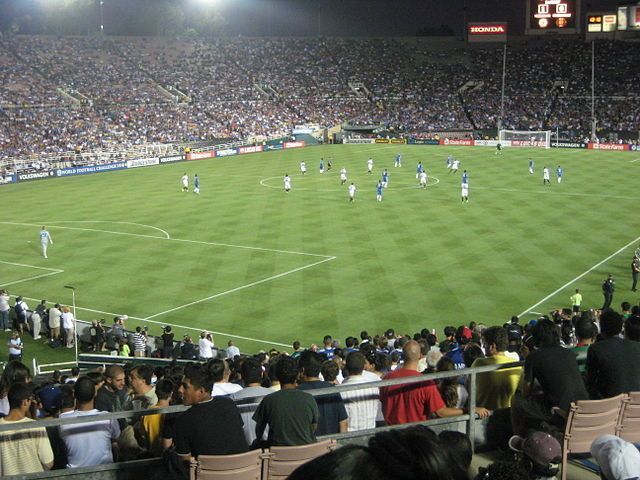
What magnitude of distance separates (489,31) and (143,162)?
58.3m

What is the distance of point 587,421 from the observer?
26.7 feet

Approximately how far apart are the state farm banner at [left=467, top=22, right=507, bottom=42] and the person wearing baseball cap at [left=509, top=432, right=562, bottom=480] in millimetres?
111666

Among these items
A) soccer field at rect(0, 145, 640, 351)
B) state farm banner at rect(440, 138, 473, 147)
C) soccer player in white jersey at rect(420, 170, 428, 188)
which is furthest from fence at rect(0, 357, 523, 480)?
state farm banner at rect(440, 138, 473, 147)

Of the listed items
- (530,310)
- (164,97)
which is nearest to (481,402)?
(530,310)

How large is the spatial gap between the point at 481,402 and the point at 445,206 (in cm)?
4266

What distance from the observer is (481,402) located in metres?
9.55

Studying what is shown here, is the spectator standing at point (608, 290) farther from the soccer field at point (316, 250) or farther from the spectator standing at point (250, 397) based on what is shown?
the spectator standing at point (250, 397)

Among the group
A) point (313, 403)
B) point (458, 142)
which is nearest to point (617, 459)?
point (313, 403)

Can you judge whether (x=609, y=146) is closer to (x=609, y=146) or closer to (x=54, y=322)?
(x=609, y=146)

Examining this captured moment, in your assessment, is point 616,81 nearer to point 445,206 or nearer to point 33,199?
point 445,206

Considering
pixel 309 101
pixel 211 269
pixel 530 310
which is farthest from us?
pixel 309 101

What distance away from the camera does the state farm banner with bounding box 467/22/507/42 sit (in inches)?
4360

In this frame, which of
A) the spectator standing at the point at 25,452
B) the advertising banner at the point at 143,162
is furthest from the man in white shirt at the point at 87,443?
the advertising banner at the point at 143,162

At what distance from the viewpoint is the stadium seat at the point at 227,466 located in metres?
6.98
